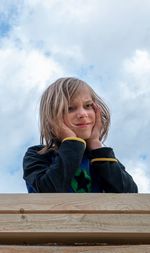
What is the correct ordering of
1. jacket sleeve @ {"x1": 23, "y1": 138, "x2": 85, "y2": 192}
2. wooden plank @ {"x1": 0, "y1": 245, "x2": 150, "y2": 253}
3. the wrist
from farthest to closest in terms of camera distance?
the wrist < jacket sleeve @ {"x1": 23, "y1": 138, "x2": 85, "y2": 192} < wooden plank @ {"x1": 0, "y1": 245, "x2": 150, "y2": 253}

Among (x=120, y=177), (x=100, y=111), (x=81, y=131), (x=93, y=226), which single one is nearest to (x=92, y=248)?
(x=93, y=226)

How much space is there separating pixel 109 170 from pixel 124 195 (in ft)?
1.51

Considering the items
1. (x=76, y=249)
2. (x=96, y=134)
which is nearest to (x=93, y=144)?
(x=96, y=134)

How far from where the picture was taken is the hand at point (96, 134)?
7.12ft

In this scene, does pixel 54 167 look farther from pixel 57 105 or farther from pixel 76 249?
pixel 76 249

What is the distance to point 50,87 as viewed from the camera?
7.67 feet

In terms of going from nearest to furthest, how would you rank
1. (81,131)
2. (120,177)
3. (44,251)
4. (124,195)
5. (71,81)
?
(44,251), (124,195), (120,177), (81,131), (71,81)

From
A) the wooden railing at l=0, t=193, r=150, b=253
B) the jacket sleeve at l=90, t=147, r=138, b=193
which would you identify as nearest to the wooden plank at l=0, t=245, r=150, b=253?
the wooden railing at l=0, t=193, r=150, b=253

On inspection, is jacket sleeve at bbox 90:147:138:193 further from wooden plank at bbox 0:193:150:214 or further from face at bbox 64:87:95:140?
wooden plank at bbox 0:193:150:214

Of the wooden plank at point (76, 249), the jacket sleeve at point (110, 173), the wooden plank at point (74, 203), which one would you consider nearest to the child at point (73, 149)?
the jacket sleeve at point (110, 173)

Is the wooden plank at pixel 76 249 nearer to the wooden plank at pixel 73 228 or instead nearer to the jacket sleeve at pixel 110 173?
the wooden plank at pixel 73 228

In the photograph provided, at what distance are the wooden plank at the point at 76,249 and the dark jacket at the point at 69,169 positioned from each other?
48cm

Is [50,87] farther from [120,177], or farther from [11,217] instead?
[11,217]

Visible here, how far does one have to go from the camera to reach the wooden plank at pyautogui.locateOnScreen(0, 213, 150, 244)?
1.44 meters
